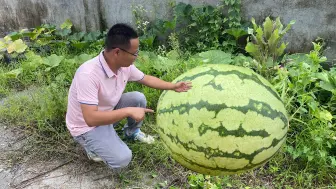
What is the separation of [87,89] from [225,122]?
45.5 inches

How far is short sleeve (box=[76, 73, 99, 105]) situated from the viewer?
2423 millimetres

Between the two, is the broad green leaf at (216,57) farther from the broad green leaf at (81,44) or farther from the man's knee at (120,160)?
the broad green leaf at (81,44)

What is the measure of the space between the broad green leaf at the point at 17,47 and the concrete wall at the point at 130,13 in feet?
2.73

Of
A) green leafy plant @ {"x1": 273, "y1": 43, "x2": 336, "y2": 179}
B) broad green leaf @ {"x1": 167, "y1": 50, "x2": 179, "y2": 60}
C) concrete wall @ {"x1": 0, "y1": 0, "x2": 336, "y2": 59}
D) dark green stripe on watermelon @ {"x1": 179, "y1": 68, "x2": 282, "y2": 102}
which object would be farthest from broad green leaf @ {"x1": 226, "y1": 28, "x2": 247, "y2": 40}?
dark green stripe on watermelon @ {"x1": 179, "y1": 68, "x2": 282, "y2": 102}

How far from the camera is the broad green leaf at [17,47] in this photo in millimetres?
4746

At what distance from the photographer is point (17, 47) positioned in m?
4.79

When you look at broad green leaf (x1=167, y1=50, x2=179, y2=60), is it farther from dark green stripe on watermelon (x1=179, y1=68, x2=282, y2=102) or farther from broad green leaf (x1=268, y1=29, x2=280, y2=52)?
dark green stripe on watermelon (x1=179, y1=68, x2=282, y2=102)

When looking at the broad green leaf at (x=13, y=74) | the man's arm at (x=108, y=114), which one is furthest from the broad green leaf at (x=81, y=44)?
the man's arm at (x=108, y=114)

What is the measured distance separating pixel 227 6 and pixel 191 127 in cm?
318

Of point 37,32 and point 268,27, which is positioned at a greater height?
point 268,27

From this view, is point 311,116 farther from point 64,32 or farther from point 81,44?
point 64,32

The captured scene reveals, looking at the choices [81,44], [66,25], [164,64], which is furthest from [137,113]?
[66,25]

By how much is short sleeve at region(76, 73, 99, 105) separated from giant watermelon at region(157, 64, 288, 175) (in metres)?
0.76

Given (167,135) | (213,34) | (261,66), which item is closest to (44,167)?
(167,135)
